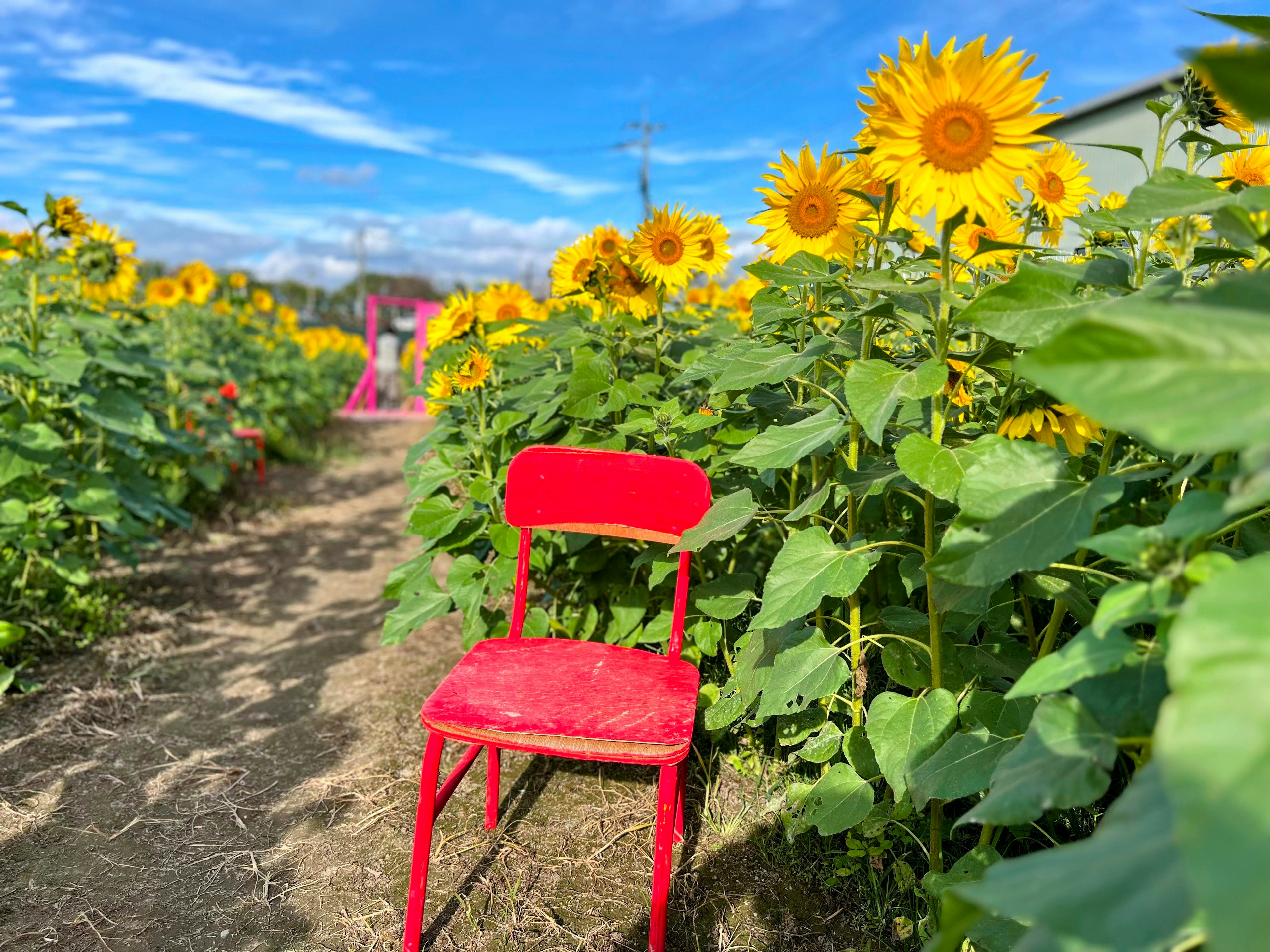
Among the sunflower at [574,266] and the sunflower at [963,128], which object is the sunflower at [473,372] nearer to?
the sunflower at [574,266]

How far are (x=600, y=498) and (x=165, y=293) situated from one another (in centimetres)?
448

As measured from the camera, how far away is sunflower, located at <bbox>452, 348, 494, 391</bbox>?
7.11ft

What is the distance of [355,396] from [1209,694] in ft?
35.9

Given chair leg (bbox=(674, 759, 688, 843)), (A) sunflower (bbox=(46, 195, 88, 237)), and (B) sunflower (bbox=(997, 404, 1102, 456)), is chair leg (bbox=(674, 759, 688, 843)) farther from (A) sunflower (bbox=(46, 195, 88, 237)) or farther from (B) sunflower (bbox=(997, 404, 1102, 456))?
(A) sunflower (bbox=(46, 195, 88, 237))

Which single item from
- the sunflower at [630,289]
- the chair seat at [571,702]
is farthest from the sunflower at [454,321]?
the chair seat at [571,702]

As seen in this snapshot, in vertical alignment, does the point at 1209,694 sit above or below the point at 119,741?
above

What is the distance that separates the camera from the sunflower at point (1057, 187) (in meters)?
1.73

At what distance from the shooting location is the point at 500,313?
102 inches

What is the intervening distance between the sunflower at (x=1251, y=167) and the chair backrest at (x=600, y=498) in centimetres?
117

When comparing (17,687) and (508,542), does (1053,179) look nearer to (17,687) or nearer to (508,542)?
(508,542)

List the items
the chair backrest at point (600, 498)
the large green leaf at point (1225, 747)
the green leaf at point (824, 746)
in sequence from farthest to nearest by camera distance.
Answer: the chair backrest at point (600, 498)
the green leaf at point (824, 746)
the large green leaf at point (1225, 747)

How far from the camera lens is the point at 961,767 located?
47.9 inches

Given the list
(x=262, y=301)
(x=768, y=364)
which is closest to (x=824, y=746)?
(x=768, y=364)

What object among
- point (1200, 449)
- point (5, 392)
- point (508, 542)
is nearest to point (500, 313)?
point (508, 542)
